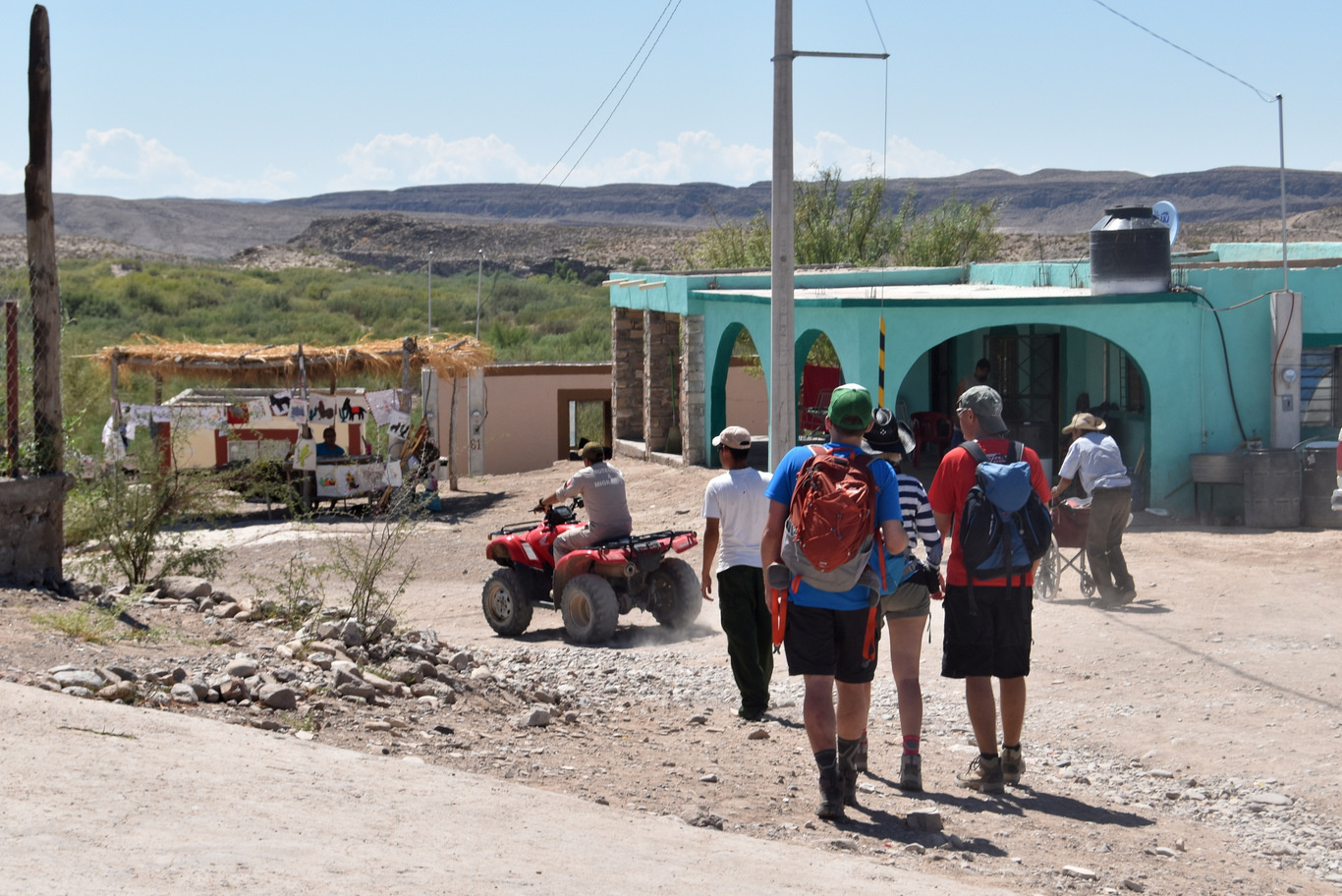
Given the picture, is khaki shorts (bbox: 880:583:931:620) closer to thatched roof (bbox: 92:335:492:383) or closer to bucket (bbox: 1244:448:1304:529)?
bucket (bbox: 1244:448:1304:529)

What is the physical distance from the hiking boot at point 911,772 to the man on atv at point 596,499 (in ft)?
12.4

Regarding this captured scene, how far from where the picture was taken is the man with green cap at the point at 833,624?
16.9 feet

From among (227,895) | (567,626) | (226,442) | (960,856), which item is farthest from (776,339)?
(226,442)

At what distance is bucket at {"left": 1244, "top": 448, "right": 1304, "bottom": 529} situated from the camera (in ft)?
47.7

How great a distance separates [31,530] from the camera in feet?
27.5

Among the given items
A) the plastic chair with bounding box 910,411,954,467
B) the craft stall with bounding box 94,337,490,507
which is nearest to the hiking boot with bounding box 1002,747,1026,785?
the craft stall with bounding box 94,337,490,507

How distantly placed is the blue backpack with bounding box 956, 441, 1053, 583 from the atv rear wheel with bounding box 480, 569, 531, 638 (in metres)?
5.02

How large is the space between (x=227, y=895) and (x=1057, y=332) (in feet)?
58.5

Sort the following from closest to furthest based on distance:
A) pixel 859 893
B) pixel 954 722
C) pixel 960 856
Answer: pixel 859 893, pixel 960 856, pixel 954 722

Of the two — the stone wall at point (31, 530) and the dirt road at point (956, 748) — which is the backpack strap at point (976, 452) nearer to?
the dirt road at point (956, 748)

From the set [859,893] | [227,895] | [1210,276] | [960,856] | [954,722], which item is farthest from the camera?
[1210,276]

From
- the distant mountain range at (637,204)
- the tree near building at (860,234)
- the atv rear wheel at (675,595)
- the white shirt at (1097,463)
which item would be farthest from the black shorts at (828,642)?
the distant mountain range at (637,204)

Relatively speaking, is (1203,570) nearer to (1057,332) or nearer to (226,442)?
(1057,332)

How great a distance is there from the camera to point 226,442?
19547 mm
